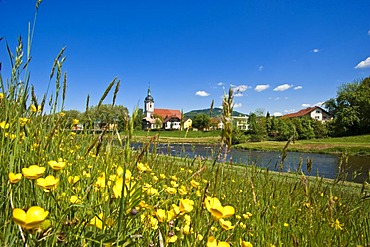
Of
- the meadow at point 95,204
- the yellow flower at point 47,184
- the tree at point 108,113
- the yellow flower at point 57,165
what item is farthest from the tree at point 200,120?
the yellow flower at point 47,184

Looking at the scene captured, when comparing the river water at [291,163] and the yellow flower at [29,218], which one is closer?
the yellow flower at [29,218]

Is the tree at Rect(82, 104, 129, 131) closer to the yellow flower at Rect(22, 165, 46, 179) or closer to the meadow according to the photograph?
the meadow

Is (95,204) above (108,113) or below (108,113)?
below

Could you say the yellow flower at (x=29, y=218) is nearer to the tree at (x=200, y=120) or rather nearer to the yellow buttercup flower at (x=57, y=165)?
the yellow buttercup flower at (x=57, y=165)

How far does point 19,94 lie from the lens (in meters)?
1.32

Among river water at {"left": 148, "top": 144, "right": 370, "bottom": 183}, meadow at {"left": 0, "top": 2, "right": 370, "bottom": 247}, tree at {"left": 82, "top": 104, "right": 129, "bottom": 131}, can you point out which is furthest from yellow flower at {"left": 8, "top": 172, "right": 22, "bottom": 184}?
river water at {"left": 148, "top": 144, "right": 370, "bottom": 183}

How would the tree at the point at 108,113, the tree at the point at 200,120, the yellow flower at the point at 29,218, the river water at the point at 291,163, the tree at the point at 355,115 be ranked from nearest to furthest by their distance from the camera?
the yellow flower at the point at 29,218 < the tree at the point at 108,113 < the river water at the point at 291,163 < the tree at the point at 355,115 < the tree at the point at 200,120

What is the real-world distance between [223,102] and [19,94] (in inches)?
43.1

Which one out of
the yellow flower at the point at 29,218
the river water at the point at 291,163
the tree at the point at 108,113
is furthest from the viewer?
the river water at the point at 291,163

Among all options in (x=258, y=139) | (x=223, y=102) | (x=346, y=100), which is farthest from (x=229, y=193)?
(x=346, y=100)

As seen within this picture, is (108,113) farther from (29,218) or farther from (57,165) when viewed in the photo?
(29,218)

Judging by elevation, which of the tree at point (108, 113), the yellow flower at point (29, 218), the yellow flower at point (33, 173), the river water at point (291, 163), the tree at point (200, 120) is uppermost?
the tree at point (200, 120)

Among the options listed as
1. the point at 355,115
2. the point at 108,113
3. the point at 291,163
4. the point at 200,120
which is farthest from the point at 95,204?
the point at 200,120

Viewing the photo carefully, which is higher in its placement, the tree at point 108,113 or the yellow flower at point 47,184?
the tree at point 108,113
